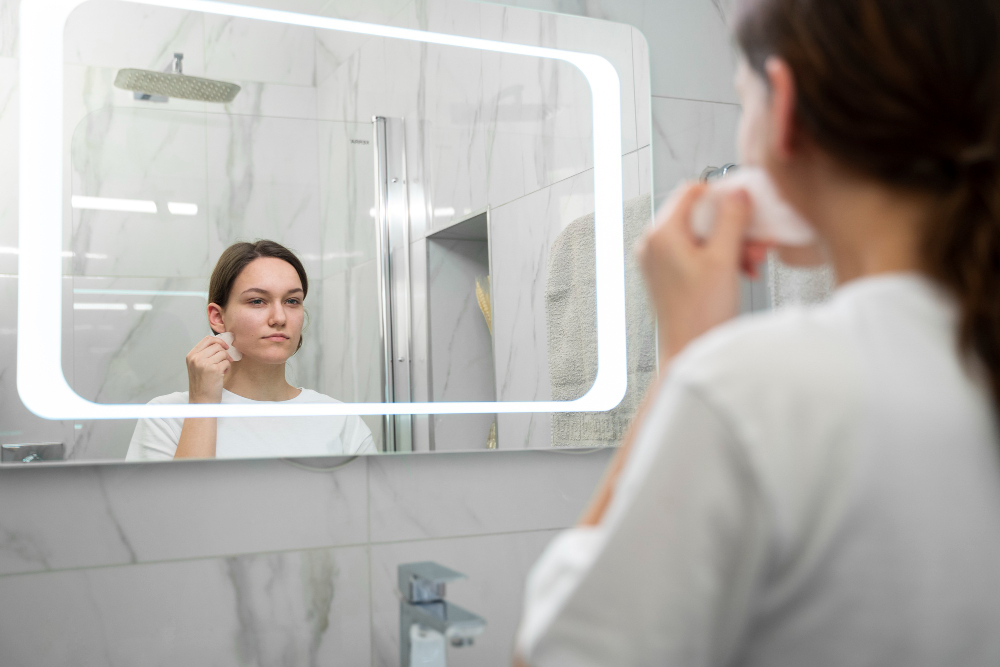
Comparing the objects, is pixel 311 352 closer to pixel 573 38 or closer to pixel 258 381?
pixel 258 381

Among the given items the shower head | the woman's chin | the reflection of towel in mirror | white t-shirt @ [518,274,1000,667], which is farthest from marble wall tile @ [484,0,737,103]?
white t-shirt @ [518,274,1000,667]

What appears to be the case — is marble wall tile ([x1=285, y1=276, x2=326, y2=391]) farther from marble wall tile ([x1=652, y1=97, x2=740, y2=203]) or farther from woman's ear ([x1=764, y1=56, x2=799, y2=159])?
woman's ear ([x1=764, y1=56, x2=799, y2=159])

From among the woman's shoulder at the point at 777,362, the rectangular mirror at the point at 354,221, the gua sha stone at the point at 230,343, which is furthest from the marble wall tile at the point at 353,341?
the woman's shoulder at the point at 777,362

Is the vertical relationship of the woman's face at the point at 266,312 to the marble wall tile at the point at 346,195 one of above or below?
below

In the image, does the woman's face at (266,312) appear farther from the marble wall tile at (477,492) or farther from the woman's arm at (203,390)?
the marble wall tile at (477,492)

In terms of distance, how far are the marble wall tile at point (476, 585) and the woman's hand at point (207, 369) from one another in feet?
0.92

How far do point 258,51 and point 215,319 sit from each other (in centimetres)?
35

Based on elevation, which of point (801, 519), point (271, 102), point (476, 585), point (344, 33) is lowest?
point (476, 585)

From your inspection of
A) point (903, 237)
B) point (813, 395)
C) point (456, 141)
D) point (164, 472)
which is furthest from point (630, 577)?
point (456, 141)

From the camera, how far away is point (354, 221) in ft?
3.53

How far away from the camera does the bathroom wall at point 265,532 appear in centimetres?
93

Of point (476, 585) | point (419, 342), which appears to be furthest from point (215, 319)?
point (476, 585)

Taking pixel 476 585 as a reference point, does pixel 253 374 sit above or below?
above

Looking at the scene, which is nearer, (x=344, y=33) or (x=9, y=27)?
(x=9, y=27)
